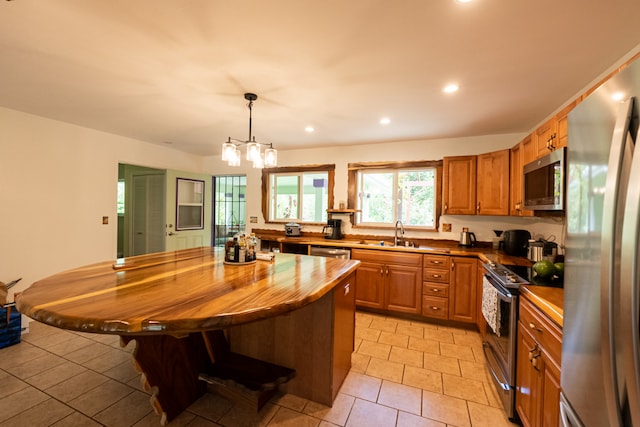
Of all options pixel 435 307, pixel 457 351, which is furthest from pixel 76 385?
pixel 435 307

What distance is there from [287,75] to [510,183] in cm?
263

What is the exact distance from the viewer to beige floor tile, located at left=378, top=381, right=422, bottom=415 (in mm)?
1812

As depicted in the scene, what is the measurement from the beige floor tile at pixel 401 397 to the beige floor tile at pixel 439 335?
3.25 feet

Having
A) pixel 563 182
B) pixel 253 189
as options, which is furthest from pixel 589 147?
pixel 253 189

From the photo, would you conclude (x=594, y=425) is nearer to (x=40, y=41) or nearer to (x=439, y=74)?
(x=439, y=74)

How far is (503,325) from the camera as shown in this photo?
5.99 feet

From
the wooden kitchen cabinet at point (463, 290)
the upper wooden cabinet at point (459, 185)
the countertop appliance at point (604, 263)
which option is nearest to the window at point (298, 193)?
the upper wooden cabinet at point (459, 185)

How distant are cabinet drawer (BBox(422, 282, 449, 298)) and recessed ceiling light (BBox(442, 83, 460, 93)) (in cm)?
211

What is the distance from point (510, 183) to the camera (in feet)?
9.64

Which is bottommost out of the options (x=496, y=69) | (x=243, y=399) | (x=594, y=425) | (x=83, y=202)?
(x=243, y=399)

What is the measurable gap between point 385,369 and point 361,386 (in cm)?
34

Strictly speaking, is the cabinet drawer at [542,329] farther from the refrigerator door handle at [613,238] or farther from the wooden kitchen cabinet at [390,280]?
the wooden kitchen cabinet at [390,280]

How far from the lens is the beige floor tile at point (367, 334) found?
2.82 m

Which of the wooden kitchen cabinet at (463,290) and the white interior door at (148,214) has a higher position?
the white interior door at (148,214)
